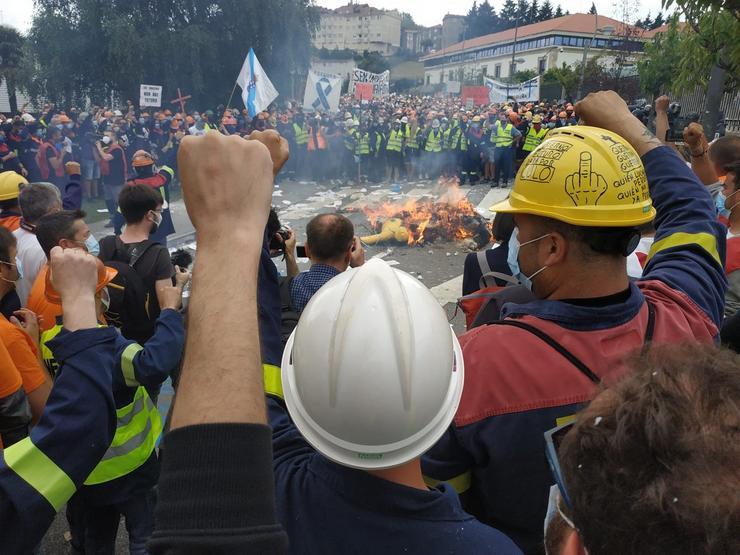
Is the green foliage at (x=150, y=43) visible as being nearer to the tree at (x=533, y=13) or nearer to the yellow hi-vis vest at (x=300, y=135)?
the yellow hi-vis vest at (x=300, y=135)

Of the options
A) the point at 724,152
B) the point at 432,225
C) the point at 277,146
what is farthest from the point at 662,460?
the point at 432,225

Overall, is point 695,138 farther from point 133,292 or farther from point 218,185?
point 133,292

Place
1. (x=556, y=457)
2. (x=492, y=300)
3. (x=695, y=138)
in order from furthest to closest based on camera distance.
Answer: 1. (x=695, y=138)
2. (x=492, y=300)
3. (x=556, y=457)

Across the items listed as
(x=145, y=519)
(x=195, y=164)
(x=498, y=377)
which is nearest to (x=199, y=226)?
(x=195, y=164)

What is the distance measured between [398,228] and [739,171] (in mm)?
5886

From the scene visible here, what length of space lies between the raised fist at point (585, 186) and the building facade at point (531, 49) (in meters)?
54.1

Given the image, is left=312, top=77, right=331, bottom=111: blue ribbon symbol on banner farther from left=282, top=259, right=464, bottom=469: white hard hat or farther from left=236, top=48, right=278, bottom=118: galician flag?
left=282, top=259, right=464, bottom=469: white hard hat

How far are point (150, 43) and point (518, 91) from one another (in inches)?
618

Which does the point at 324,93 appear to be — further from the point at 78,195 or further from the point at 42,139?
the point at 78,195

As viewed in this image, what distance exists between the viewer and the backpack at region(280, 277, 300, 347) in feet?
9.04

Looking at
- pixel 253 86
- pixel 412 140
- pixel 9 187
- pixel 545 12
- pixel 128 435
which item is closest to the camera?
pixel 128 435

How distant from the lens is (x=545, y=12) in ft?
279

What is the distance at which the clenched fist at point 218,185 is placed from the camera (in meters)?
0.78

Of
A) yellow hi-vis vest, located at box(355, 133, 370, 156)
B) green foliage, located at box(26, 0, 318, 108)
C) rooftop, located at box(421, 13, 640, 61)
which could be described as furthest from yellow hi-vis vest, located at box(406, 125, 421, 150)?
rooftop, located at box(421, 13, 640, 61)
